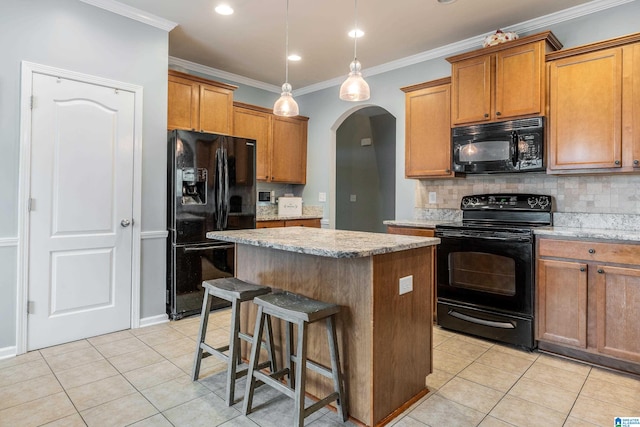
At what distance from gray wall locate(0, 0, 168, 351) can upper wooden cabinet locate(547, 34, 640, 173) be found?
3.39m

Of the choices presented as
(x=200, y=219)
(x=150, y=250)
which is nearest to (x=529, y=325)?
(x=200, y=219)

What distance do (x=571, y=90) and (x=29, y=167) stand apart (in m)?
4.15

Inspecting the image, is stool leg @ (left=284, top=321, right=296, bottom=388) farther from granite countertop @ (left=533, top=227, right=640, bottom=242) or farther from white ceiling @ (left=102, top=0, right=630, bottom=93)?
white ceiling @ (left=102, top=0, right=630, bottom=93)

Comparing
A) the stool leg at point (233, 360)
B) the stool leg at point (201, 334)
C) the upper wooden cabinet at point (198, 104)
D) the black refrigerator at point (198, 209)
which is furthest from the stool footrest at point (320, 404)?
the upper wooden cabinet at point (198, 104)

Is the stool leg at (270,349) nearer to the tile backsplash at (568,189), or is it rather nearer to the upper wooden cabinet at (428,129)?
the upper wooden cabinet at (428,129)

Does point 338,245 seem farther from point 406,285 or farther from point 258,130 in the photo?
point 258,130

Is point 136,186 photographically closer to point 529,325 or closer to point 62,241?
point 62,241

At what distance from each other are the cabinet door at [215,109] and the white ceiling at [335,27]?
1.33 ft

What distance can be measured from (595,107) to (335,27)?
2.26 meters

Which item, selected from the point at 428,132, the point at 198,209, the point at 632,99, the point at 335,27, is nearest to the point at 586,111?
the point at 632,99

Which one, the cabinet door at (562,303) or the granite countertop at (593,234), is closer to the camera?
the granite countertop at (593,234)

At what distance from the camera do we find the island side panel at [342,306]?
1.85m

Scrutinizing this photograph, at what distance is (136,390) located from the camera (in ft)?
7.27

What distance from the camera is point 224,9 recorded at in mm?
3133
